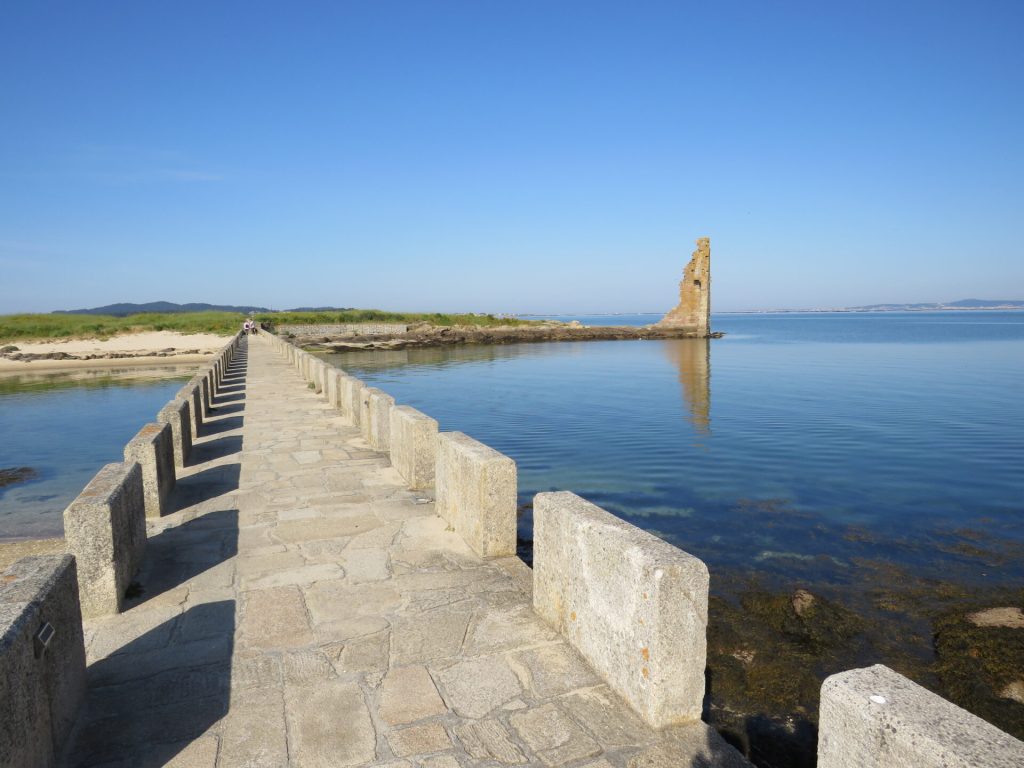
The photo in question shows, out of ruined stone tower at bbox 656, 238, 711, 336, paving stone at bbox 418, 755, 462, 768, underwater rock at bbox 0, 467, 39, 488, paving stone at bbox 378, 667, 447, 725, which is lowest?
underwater rock at bbox 0, 467, 39, 488

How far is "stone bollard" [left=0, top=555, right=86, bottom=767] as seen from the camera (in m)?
2.32

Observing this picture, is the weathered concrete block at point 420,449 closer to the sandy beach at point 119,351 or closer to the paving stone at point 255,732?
the paving stone at point 255,732

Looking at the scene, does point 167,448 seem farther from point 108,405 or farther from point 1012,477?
point 108,405

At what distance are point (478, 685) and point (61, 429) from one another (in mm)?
19403

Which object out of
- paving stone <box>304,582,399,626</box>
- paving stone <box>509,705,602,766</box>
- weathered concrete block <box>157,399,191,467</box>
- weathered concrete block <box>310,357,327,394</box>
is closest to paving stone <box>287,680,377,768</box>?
paving stone <box>509,705,602,766</box>

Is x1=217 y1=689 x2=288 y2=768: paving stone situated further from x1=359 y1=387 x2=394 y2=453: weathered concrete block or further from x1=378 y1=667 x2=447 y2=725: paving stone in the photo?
x1=359 y1=387 x2=394 y2=453: weathered concrete block

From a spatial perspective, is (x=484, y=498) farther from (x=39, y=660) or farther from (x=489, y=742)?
(x=39, y=660)

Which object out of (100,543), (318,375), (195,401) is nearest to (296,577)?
(100,543)

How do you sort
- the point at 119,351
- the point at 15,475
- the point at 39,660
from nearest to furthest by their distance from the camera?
the point at 39,660 → the point at 15,475 → the point at 119,351

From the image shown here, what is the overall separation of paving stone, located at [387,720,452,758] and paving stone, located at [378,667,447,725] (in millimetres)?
74

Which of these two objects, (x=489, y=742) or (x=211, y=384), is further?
(x=211, y=384)

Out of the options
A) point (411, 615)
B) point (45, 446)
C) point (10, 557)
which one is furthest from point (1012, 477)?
point (45, 446)

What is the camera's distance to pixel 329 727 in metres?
3.04

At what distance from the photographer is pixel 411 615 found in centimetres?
418
